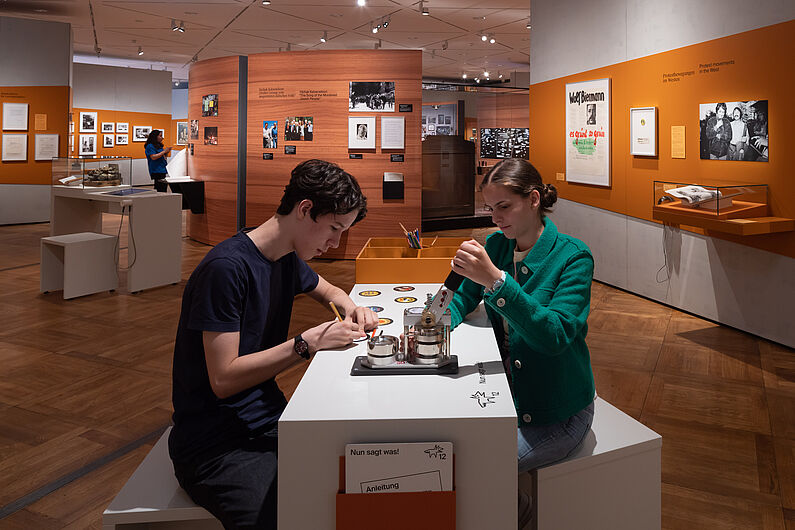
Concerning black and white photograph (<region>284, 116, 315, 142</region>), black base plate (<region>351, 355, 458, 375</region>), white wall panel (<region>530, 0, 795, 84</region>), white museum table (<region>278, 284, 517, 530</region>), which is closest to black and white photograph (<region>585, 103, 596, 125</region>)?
white wall panel (<region>530, 0, 795, 84</region>)

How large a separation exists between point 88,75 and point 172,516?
15881 mm

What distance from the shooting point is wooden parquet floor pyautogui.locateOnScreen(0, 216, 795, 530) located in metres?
2.69

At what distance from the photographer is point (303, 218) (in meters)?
1.93

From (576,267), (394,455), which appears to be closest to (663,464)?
(576,267)

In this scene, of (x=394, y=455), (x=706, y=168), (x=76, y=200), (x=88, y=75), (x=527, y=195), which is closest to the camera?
(x=394, y=455)

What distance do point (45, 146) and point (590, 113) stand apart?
9.49m

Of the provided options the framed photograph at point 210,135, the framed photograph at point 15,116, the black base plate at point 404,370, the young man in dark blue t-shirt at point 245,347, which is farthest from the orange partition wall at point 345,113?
the black base plate at point 404,370

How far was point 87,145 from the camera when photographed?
51.7ft

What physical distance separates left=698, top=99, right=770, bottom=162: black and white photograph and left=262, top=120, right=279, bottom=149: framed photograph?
549 cm

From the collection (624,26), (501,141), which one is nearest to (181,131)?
(501,141)

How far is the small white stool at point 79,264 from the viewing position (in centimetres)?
628

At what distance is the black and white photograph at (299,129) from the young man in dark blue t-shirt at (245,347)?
7.02 metres

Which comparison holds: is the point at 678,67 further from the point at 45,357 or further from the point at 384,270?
the point at 45,357

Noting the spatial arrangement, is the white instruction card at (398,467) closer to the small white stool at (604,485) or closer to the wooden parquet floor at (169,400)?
the small white stool at (604,485)
